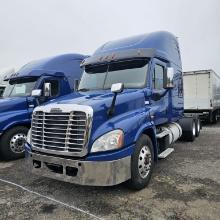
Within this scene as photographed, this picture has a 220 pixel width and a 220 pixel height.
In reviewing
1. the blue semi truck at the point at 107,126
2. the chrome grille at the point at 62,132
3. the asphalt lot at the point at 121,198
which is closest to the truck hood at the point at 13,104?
the asphalt lot at the point at 121,198

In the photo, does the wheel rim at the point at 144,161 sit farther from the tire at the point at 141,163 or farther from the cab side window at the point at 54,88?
the cab side window at the point at 54,88

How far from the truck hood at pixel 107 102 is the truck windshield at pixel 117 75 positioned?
1.19 feet

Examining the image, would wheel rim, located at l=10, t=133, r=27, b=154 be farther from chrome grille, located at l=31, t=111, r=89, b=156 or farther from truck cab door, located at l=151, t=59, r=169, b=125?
truck cab door, located at l=151, t=59, r=169, b=125

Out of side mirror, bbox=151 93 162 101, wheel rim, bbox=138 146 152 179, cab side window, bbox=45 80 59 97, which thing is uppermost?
cab side window, bbox=45 80 59 97

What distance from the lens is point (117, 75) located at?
6238 millimetres

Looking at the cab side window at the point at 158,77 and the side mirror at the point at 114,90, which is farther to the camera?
the cab side window at the point at 158,77

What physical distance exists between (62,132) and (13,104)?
394 centimetres

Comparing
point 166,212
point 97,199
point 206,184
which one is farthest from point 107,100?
point 206,184

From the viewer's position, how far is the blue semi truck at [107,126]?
15.0 feet

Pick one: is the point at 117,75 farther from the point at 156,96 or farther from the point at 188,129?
the point at 188,129

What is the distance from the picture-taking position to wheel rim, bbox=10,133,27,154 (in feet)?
26.3

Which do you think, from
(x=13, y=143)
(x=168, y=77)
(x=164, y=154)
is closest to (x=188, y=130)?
(x=164, y=154)

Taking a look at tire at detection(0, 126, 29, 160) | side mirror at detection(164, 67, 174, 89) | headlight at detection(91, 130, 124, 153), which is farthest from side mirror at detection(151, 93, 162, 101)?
tire at detection(0, 126, 29, 160)

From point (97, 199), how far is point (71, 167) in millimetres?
727
